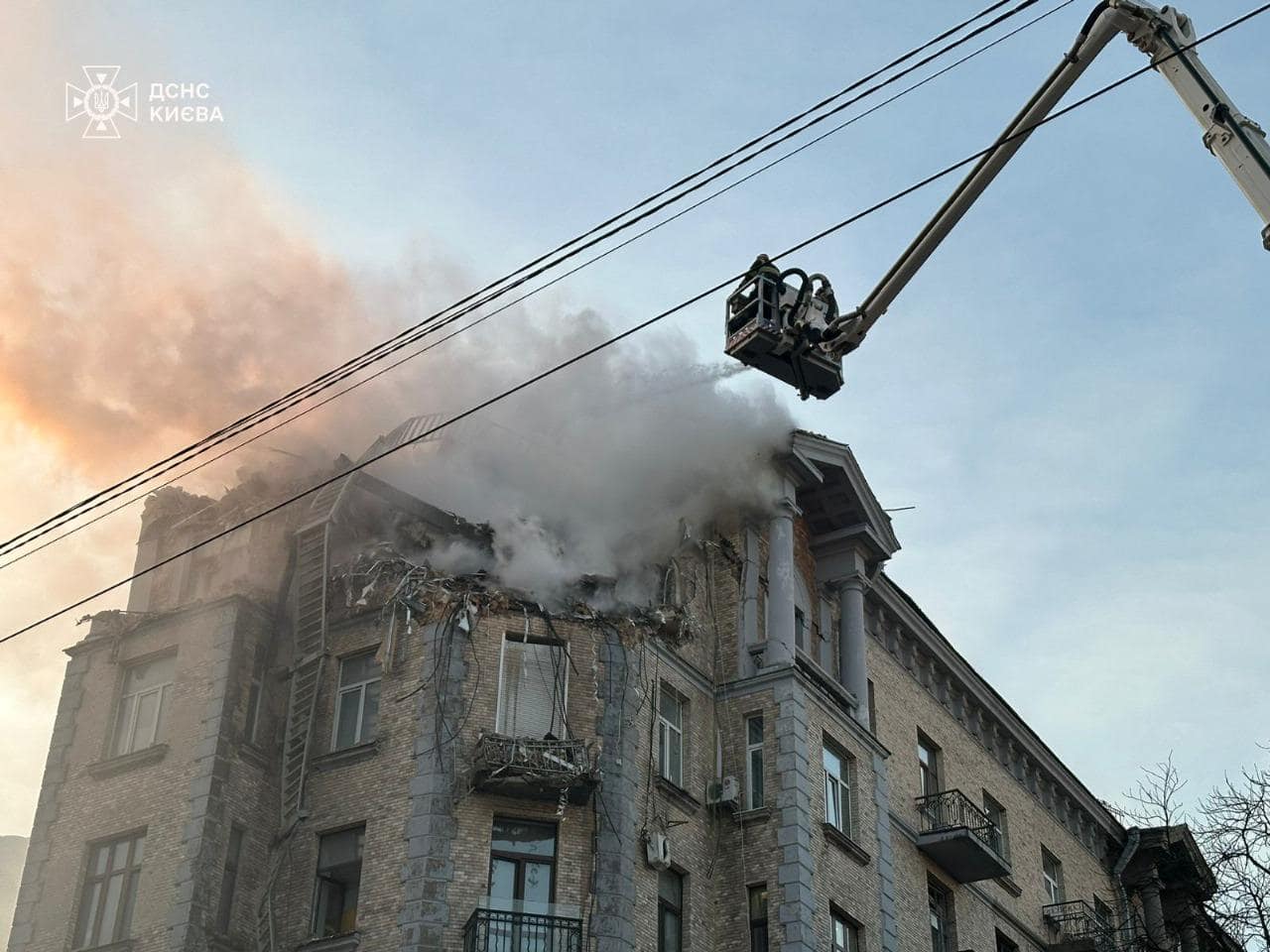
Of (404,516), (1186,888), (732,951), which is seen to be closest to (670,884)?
(732,951)

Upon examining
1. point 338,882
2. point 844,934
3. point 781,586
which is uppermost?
point 781,586

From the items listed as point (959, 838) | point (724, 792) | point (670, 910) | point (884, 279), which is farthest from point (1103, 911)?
point (884, 279)

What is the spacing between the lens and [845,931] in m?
28.3

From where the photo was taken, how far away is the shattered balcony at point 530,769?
987 inches

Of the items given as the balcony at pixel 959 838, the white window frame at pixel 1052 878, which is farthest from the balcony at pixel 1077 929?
the balcony at pixel 959 838

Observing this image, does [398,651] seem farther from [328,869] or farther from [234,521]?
[234,521]

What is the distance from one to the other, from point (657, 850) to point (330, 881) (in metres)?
4.95

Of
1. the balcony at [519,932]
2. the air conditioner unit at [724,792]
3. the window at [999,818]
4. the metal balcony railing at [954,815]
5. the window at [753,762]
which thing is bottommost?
the balcony at [519,932]

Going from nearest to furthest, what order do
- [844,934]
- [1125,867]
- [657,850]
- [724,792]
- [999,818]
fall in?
1. [657,850]
2. [724,792]
3. [844,934]
4. [999,818]
5. [1125,867]

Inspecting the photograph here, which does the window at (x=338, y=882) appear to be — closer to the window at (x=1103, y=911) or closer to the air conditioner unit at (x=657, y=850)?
the air conditioner unit at (x=657, y=850)

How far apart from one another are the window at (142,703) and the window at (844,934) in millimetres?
11477

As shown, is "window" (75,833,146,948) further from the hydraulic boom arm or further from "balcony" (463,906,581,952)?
the hydraulic boom arm

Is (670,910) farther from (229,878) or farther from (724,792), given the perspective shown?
(229,878)

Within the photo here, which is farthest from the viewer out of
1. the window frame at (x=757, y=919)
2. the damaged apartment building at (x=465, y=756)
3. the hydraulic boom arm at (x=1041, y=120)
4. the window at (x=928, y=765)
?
the window at (x=928, y=765)
